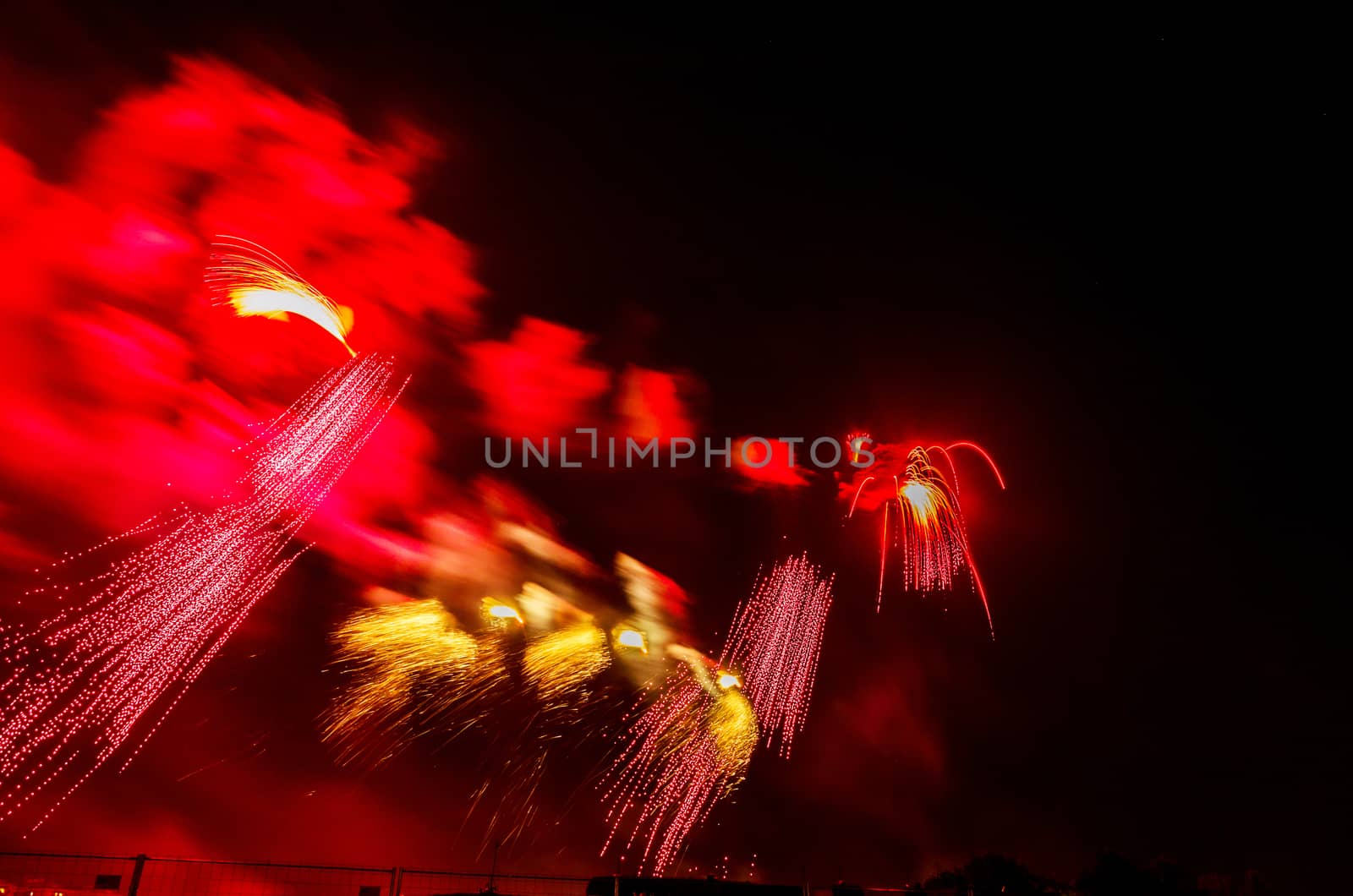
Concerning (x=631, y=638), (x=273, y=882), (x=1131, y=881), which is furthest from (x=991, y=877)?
(x=273, y=882)

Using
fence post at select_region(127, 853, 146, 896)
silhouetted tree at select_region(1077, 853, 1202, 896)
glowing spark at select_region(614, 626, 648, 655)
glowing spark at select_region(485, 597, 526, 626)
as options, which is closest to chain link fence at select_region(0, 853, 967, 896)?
fence post at select_region(127, 853, 146, 896)

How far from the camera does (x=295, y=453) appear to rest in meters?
13.7

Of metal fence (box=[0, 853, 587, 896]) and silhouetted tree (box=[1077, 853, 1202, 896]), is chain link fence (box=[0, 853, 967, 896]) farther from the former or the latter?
silhouetted tree (box=[1077, 853, 1202, 896])

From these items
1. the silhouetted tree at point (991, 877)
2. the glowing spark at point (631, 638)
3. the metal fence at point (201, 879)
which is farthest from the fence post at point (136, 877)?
the silhouetted tree at point (991, 877)

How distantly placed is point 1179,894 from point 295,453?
3165 cm

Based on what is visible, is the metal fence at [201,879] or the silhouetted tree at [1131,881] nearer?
the metal fence at [201,879]

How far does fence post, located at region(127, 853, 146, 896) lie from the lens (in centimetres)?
773

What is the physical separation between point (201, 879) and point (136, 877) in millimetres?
932

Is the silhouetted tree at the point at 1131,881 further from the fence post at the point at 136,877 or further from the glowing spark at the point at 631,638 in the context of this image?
the fence post at the point at 136,877

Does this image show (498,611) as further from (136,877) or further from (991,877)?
(991,877)

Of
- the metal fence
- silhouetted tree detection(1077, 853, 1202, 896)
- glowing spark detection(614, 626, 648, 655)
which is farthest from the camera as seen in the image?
silhouetted tree detection(1077, 853, 1202, 896)

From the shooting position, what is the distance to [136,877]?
776 cm

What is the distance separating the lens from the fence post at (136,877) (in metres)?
7.73

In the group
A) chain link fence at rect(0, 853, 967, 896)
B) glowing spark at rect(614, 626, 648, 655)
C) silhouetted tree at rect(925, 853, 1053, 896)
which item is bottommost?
silhouetted tree at rect(925, 853, 1053, 896)
